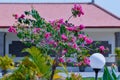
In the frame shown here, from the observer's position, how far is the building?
25.2 meters

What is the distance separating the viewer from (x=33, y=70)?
840 cm

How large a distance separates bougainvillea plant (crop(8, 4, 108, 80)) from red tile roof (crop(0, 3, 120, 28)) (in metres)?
14.6

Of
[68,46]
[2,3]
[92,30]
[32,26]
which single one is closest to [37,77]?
[68,46]

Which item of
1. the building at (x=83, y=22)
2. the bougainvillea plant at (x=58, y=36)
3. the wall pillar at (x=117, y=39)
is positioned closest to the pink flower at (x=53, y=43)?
the bougainvillea plant at (x=58, y=36)

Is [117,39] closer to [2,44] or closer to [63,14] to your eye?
[63,14]

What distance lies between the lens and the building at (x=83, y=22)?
25.2 metres

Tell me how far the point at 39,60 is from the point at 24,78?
492 mm

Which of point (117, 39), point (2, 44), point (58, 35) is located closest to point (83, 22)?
point (117, 39)

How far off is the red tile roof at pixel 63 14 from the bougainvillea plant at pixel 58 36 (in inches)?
577

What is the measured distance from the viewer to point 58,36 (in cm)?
930

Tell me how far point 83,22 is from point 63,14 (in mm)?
1520

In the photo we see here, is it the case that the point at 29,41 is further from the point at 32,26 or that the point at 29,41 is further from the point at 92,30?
the point at 92,30

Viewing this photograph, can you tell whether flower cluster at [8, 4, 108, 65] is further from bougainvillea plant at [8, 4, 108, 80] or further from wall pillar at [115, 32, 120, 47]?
wall pillar at [115, 32, 120, 47]

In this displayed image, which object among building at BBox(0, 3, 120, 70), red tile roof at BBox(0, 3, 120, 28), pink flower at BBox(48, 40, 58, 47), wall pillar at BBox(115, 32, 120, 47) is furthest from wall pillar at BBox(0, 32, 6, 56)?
pink flower at BBox(48, 40, 58, 47)
